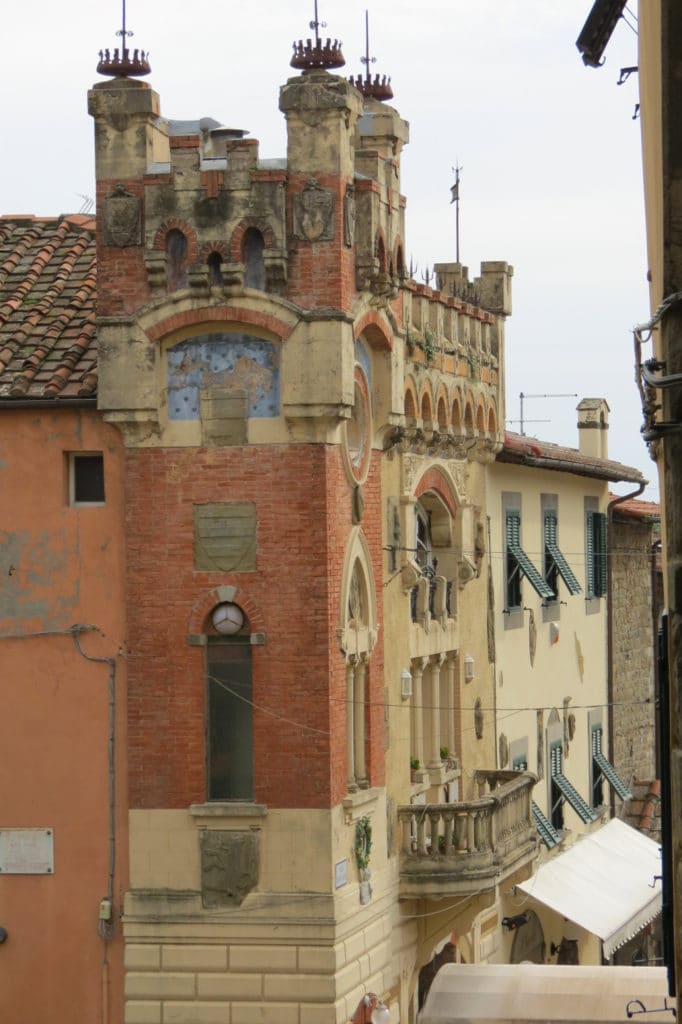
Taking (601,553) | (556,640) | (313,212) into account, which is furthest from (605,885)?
(313,212)

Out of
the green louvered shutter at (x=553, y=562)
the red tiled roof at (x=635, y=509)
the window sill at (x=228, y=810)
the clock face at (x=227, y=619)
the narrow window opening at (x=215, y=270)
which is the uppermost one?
the narrow window opening at (x=215, y=270)

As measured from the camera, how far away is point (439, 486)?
27141 mm

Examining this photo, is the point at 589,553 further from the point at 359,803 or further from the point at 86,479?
the point at 86,479

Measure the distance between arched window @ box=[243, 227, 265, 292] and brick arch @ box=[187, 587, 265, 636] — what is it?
3.03 meters

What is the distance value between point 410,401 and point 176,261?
4488mm

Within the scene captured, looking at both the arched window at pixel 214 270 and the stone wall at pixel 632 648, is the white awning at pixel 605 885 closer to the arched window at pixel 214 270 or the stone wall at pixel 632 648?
the stone wall at pixel 632 648

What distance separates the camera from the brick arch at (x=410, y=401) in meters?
25.2

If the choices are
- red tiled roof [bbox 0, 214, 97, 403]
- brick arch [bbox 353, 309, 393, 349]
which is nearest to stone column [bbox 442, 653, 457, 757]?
brick arch [bbox 353, 309, 393, 349]

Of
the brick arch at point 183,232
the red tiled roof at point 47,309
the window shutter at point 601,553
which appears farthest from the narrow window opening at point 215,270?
the window shutter at point 601,553

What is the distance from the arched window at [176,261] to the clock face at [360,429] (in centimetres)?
243

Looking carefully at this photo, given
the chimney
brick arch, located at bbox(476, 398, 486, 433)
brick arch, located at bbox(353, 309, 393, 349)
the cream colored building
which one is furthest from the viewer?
the chimney

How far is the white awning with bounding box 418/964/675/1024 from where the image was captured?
2331cm

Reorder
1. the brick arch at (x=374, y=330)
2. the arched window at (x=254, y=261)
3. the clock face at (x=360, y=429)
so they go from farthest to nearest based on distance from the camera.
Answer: the clock face at (x=360, y=429) < the brick arch at (x=374, y=330) < the arched window at (x=254, y=261)

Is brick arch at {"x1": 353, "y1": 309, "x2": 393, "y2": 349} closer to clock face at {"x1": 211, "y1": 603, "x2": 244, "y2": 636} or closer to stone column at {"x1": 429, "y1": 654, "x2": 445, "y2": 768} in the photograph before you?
clock face at {"x1": 211, "y1": 603, "x2": 244, "y2": 636}
